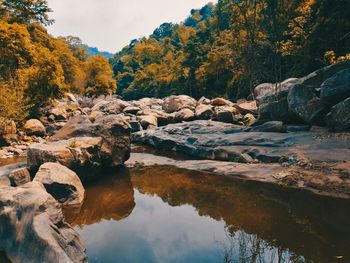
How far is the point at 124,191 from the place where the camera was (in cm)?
1187

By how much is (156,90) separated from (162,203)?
231 feet

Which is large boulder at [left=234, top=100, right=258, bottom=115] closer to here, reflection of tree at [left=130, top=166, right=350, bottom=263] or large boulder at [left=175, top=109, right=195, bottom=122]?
large boulder at [left=175, top=109, right=195, bottom=122]

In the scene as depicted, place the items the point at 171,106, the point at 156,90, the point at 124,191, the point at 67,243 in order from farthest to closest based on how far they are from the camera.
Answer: the point at 156,90, the point at 171,106, the point at 124,191, the point at 67,243

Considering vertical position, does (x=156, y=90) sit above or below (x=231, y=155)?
above

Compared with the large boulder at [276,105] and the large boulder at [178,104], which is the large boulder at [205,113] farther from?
the large boulder at [276,105]

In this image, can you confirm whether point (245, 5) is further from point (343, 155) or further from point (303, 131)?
point (343, 155)

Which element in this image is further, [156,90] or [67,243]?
[156,90]

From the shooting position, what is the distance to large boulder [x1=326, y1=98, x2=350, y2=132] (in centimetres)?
1474

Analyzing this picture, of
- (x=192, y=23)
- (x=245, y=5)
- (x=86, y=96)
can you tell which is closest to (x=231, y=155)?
(x=245, y=5)

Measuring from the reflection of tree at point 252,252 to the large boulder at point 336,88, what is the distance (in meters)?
11.6

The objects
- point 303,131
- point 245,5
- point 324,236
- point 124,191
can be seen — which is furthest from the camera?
point 245,5

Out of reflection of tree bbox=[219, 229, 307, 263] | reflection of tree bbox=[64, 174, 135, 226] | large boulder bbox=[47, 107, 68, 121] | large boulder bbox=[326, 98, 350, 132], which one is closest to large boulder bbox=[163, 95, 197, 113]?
large boulder bbox=[47, 107, 68, 121]

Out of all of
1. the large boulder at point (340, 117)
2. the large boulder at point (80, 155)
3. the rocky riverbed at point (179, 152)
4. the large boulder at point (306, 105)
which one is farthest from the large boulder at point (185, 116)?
the large boulder at point (80, 155)

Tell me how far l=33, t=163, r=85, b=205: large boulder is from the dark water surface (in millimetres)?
472
